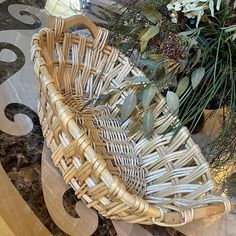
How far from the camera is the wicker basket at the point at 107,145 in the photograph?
1.77 feet

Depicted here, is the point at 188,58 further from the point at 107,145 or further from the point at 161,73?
the point at 107,145

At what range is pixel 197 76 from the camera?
2.15 feet

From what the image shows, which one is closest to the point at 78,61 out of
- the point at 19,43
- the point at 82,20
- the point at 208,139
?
the point at 82,20

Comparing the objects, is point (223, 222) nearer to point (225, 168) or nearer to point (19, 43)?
point (225, 168)

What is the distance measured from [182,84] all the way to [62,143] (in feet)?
0.77

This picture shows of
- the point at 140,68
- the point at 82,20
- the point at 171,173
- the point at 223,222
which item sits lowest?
the point at 223,222

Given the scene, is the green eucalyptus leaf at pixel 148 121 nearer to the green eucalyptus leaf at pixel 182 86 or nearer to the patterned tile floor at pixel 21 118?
the green eucalyptus leaf at pixel 182 86

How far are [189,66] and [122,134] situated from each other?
174mm

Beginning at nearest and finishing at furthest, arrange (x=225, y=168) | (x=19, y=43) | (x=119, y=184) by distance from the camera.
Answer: (x=119, y=184) → (x=225, y=168) → (x=19, y=43)

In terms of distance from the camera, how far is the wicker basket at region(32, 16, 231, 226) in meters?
0.54

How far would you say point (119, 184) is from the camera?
510 millimetres

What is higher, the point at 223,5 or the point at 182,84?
the point at 223,5

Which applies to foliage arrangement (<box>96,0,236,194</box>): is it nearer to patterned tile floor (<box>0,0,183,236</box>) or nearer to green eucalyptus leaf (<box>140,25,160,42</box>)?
green eucalyptus leaf (<box>140,25,160,42</box>)

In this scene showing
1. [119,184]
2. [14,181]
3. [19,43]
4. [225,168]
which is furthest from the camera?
[19,43]
